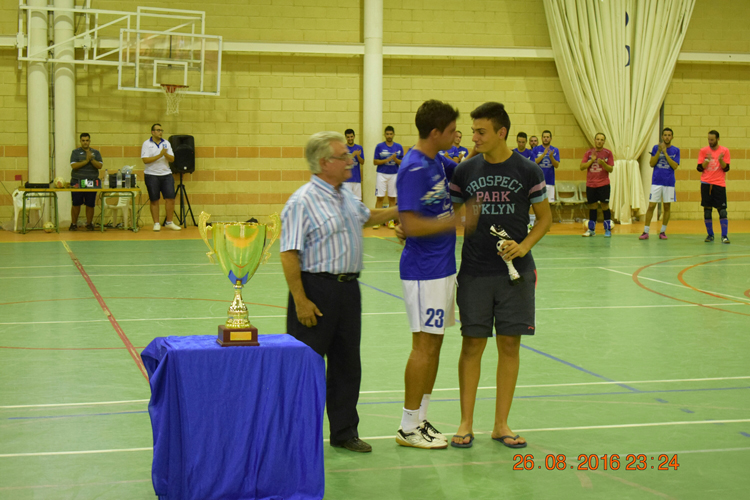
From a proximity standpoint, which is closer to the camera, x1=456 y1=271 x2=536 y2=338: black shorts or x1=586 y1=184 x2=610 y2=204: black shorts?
x1=456 y1=271 x2=536 y2=338: black shorts

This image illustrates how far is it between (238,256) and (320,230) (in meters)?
0.51

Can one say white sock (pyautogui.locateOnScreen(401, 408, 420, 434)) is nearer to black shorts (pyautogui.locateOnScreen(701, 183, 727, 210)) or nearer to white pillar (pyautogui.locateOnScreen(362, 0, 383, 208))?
black shorts (pyautogui.locateOnScreen(701, 183, 727, 210))

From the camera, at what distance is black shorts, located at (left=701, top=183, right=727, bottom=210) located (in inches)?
593

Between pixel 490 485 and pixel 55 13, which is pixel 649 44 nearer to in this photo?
pixel 55 13

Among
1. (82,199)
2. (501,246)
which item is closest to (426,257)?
(501,246)

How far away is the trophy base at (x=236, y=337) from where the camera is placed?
3.51m

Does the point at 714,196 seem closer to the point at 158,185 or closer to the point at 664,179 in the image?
the point at 664,179

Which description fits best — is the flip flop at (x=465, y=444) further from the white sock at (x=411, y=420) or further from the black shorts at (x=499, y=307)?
the black shorts at (x=499, y=307)

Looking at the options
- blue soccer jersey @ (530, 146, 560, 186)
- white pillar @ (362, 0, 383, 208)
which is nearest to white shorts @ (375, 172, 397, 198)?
white pillar @ (362, 0, 383, 208)

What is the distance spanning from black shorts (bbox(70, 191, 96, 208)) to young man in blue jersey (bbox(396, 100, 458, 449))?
15218 millimetres

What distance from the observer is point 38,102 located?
59.8 ft

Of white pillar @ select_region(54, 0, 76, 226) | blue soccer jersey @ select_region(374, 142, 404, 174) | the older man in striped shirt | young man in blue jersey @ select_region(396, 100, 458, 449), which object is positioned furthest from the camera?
blue soccer jersey @ select_region(374, 142, 404, 174)
